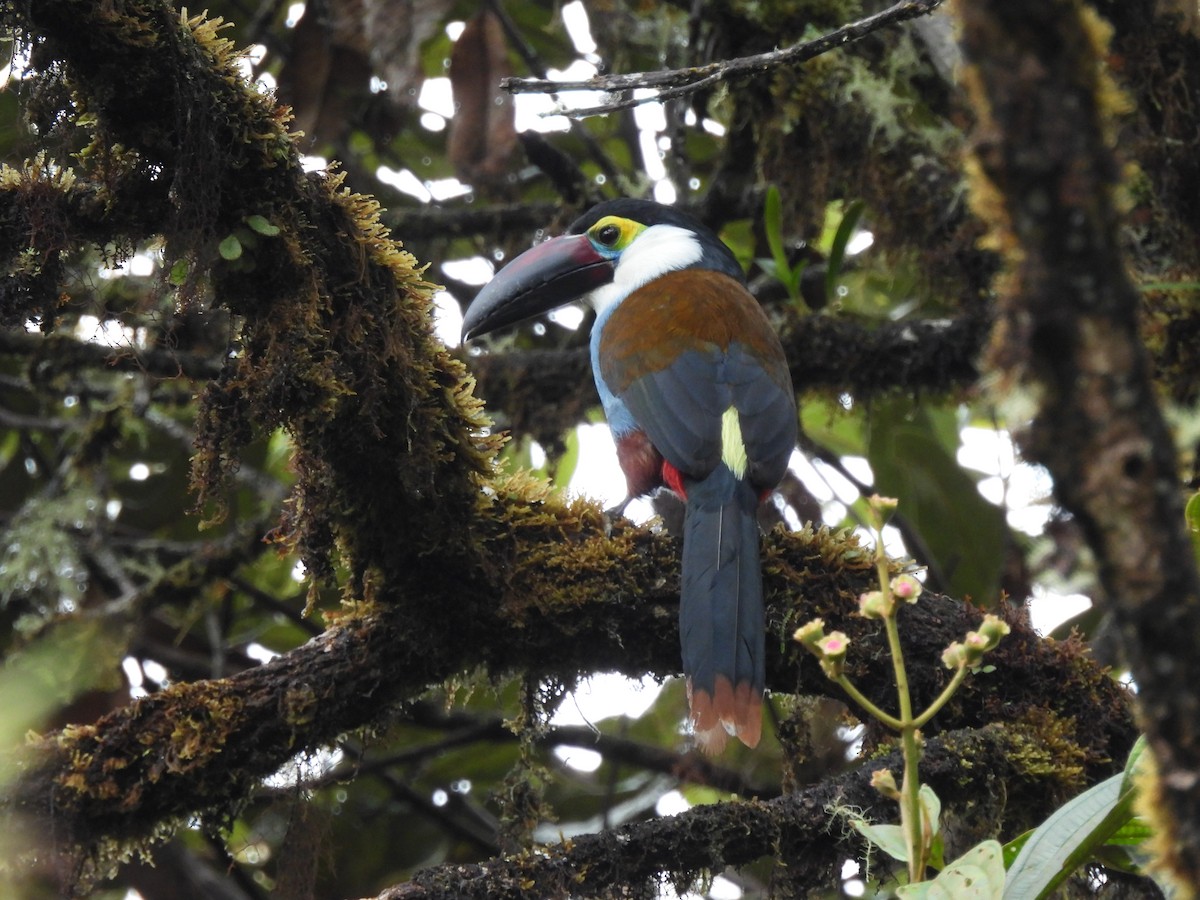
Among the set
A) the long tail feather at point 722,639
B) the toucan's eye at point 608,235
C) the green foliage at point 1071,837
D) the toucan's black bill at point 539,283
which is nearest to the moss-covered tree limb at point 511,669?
the long tail feather at point 722,639

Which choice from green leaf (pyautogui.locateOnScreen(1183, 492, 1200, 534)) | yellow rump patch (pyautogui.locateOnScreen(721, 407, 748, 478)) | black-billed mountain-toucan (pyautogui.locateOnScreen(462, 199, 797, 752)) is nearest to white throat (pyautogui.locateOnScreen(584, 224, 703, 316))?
black-billed mountain-toucan (pyautogui.locateOnScreen(462, 199, 797, 752))

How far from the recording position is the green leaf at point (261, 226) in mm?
2152

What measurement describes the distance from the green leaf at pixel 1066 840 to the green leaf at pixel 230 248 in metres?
1.55

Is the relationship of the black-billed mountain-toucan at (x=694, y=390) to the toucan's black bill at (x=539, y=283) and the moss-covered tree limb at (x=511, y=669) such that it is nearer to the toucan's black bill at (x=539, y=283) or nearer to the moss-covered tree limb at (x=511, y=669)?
the toucan's black bill at (x=539, y=283)

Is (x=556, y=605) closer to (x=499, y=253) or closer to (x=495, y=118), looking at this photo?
(x=495, y=118)

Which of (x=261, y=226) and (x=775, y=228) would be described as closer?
(x=261, y=226)

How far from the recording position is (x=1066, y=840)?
1.73 metres

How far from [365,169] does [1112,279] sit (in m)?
4.95

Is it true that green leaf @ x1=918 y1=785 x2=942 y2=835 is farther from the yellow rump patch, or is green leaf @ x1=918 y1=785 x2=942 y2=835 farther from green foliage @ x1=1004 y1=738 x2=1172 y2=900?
the yellow rump patch


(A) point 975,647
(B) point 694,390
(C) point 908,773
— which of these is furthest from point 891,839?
(B) point 694,390

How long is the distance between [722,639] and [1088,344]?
5.66 ft

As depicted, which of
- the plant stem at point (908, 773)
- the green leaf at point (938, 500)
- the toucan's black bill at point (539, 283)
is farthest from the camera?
the green leaf at point (938, 500)

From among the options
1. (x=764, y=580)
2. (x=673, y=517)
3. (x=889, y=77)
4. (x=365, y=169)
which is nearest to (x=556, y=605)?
(x=764, y=580)

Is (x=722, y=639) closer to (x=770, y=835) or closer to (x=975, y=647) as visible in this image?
(x=770, y=835)
